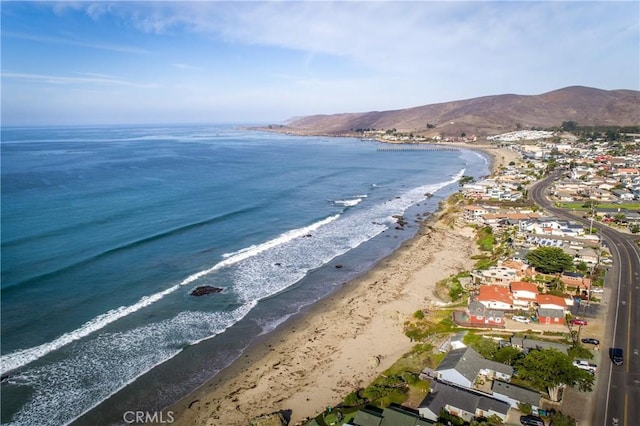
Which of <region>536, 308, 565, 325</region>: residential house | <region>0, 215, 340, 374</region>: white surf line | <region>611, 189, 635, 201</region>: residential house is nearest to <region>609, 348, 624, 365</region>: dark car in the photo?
<region>536, 308, 565, 325</region>: residential house

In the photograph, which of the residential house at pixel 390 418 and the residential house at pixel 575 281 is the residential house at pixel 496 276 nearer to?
the residential house at pixel 575 281

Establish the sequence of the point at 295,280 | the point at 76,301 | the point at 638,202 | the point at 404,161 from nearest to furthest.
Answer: the point at 76,301 < the point at 295,280 < the point at 638,202 < the point at 404,161

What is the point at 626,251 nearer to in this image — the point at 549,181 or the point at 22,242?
the point at 549,181

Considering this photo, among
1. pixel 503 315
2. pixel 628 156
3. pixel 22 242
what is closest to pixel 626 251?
pixel 503 315

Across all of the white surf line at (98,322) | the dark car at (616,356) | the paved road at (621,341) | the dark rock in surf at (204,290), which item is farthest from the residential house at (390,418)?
the white surf line at (98,322)

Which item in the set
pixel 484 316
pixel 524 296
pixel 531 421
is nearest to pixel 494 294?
pixel 524 296

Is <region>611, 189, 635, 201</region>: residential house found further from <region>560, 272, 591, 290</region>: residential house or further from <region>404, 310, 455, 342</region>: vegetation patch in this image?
<region>404, 310, 455, 342</region>: vegetation patch

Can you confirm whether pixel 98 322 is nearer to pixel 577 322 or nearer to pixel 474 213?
pixel 577 322
